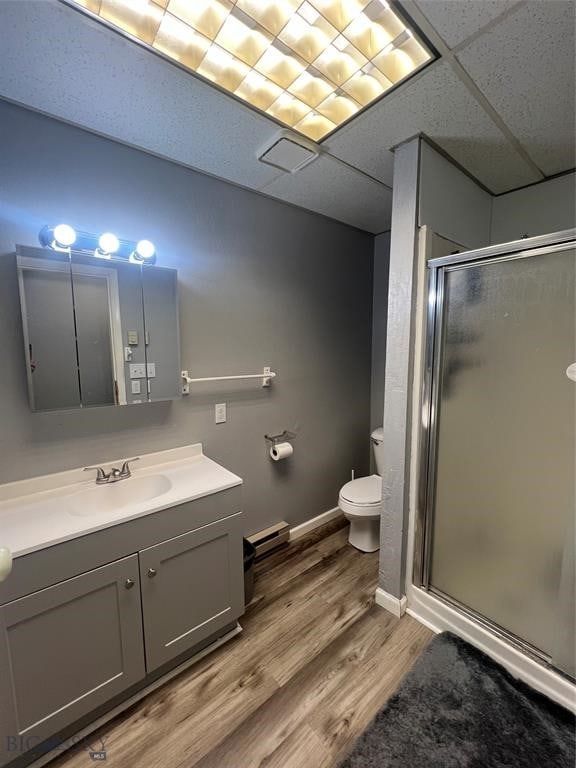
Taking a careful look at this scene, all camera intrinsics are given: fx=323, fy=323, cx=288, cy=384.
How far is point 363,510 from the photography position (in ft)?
7.14

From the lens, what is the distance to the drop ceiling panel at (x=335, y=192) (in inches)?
70.9

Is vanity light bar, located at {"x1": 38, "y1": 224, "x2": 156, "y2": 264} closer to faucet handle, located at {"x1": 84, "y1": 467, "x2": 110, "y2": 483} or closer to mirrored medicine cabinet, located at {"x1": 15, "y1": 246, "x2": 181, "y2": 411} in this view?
mirrored medicine cabinet, located at {"x1": 15, "y1": 246, "x2": 181, "y2": 411}

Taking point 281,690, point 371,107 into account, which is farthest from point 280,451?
point 371,107

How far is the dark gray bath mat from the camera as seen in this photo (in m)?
1.14

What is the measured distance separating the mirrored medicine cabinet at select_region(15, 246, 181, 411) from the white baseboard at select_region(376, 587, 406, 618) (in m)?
1.61

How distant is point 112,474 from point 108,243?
1077mm

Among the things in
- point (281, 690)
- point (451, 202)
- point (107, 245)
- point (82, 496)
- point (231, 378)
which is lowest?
point (281, 690)

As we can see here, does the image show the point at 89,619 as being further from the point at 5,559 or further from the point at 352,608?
the point at 352,608

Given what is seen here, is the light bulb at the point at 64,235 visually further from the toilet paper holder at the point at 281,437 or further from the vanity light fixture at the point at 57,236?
the toilet paper holder at the point at 281,437

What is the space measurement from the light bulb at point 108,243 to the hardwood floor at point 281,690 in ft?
6.41

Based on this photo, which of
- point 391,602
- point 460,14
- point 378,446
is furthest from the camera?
point 378,446

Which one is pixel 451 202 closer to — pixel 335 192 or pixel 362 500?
pixel 335 192

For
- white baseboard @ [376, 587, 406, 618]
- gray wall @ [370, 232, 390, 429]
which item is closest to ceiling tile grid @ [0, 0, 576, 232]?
gray wall @ [370, 232, 390, 429]

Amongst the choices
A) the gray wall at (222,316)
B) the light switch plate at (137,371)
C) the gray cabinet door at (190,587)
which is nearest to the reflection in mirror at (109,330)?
the light switch plate at (137,371)
